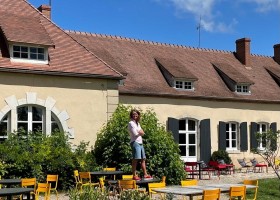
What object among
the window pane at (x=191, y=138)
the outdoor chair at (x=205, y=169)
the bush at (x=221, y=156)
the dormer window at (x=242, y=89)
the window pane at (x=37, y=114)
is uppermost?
the dormer window at (x=242, y=89)

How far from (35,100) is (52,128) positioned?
41.0 inches

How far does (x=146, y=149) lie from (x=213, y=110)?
7266 millimetres

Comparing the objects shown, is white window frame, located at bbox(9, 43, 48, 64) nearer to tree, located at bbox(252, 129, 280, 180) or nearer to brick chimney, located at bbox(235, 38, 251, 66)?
tree, located at bbox(252, 129, 280, 180)

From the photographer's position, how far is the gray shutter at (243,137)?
21797mm

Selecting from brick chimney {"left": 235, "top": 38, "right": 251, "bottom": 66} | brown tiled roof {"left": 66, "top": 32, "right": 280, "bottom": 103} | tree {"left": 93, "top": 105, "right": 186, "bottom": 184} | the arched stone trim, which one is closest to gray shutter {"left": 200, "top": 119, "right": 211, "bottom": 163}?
brown tiled roof {"left": 66, "top": 32, "right": 280, "bottom": 103}

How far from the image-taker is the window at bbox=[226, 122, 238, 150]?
2180 cm

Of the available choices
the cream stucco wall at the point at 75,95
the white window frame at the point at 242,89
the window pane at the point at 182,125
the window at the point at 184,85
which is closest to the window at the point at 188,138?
A: the window pane at the point at 182,125

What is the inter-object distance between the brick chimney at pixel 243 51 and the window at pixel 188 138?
6786 millimetres

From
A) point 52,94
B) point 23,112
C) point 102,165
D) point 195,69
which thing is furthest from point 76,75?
point 195,69

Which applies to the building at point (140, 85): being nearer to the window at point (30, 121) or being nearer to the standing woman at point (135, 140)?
the window at point (30, 121)

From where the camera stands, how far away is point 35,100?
14.5 m

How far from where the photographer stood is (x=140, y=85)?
19234 mm

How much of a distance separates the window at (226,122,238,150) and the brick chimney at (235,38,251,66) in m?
5.04

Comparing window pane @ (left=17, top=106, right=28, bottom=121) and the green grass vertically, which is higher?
window pane @ (left=17, top=106, right=28, bottom=121)
